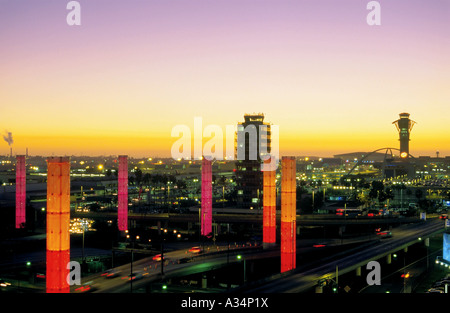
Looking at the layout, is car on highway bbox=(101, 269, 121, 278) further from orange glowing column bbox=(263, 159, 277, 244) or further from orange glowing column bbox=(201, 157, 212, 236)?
orange glowing column bbox=(201, 157, 212, 236)

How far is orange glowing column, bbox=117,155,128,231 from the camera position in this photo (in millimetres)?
85375

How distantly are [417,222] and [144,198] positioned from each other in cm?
9523

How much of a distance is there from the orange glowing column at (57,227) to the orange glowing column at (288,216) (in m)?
25.1

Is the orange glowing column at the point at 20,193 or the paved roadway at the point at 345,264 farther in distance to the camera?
the orange glowing column at the point at 20,193

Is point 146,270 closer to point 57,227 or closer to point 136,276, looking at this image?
point 136,276

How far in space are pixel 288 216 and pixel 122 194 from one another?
40517mm

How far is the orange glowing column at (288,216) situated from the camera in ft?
179

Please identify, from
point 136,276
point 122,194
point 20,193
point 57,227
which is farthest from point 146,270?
point 20,193

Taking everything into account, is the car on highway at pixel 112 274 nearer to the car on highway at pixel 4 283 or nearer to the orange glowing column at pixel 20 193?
the car on highway at pixel 4 283

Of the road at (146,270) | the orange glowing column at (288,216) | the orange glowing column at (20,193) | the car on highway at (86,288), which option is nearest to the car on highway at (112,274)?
the road at (146,270)

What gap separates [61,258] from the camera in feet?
129

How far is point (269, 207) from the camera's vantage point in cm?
7044
